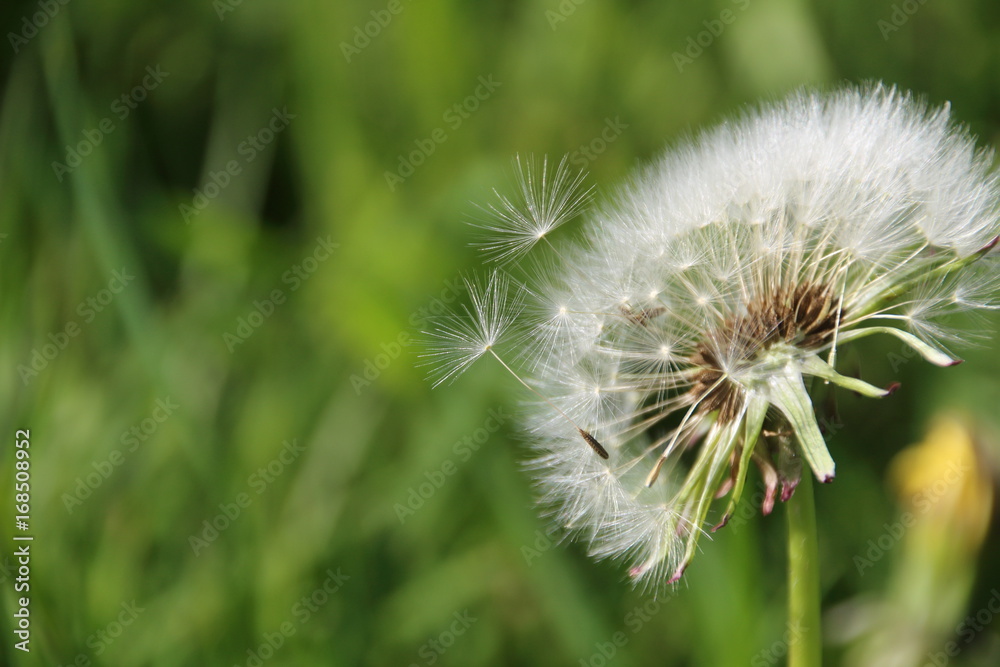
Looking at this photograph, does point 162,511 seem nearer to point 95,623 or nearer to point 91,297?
point 95,623

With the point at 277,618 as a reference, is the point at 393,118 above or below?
above

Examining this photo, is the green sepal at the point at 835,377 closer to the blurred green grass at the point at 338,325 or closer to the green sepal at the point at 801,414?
the green sepal at the point at 801,414

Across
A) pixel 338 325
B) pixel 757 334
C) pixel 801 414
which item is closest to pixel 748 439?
pixel 801 414

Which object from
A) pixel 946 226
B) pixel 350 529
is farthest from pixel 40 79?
pixel 946 226

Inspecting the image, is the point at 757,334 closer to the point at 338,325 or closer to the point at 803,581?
the point at 803,581

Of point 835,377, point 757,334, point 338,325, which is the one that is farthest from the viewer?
point 338,325

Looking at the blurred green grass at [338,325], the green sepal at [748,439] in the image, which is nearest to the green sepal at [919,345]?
the green sepal at [748,439]
